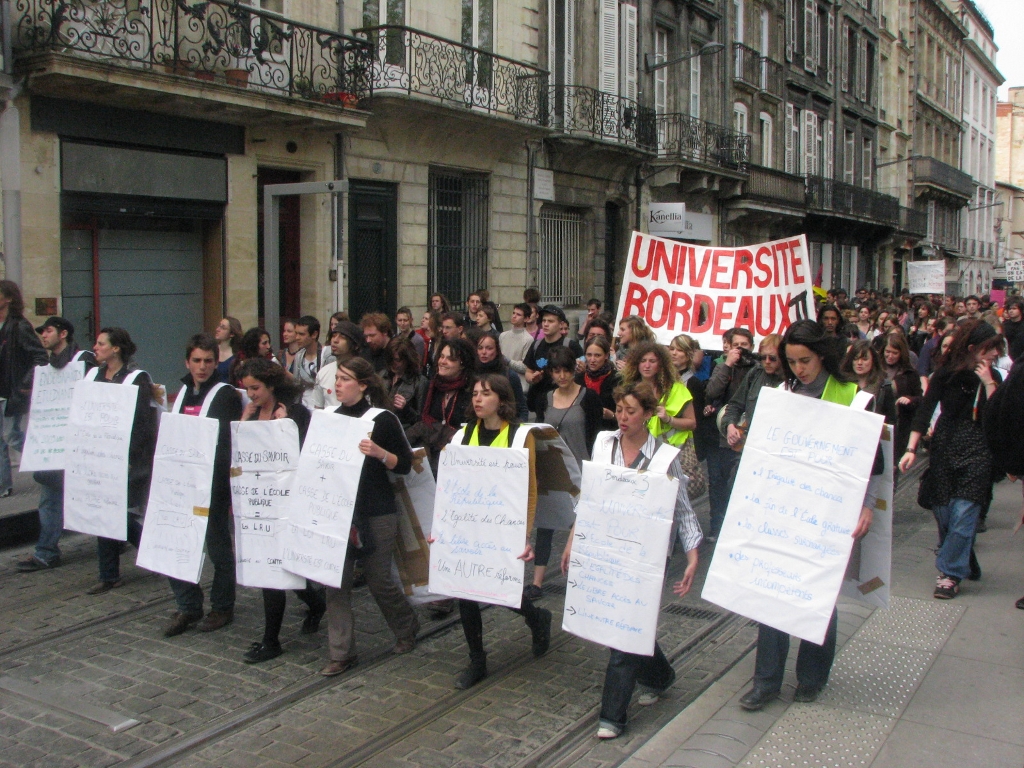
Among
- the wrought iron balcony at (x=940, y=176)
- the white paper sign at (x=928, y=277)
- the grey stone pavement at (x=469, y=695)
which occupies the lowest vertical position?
the grey stone pavement at (x=469, y=695)

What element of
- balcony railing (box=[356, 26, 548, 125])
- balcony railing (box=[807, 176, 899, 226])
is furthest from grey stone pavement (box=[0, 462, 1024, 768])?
balcony railing (box=[807, 176, 899, 226])

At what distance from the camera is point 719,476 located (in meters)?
8.04

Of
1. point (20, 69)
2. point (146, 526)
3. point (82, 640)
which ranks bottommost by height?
point (82, 640)

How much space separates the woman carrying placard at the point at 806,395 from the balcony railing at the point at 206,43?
9.19 m

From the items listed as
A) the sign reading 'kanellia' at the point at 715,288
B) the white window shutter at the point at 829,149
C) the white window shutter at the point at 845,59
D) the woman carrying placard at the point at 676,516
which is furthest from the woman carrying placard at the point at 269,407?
the white window shutter at the point at 845,59

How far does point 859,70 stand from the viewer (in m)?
40.7

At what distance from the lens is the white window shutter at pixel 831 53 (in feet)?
122

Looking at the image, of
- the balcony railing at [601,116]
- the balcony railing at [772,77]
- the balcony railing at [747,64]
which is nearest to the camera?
the balcony railing at [601,116]

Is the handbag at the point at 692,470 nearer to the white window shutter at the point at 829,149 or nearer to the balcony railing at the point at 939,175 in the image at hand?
the white window shutter at the point at 829,149

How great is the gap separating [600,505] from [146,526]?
2866 mm

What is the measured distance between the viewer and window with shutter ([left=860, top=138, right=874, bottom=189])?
4169 centimetres

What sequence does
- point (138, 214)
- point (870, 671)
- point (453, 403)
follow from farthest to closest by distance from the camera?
point (138, 214) < point (453, 403) < point (870, 671)

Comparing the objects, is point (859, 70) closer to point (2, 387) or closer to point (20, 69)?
point (20, 69)

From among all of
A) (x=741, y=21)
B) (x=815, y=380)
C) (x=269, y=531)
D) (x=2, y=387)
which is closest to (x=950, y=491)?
(x=815, y=380)
